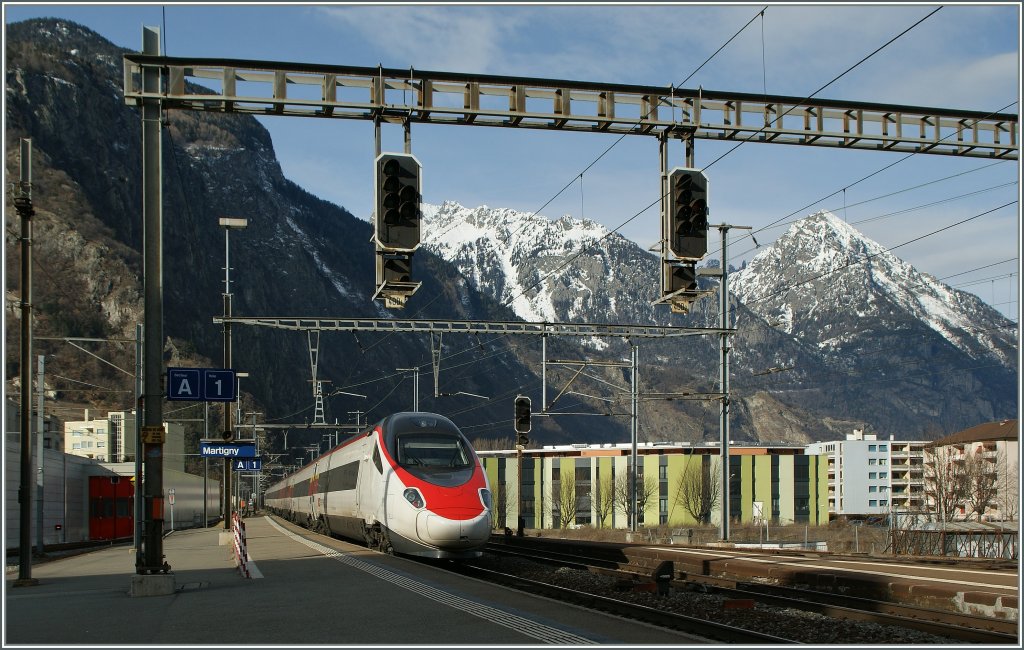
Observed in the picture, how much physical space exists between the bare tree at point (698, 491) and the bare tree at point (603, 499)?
26.7 ft

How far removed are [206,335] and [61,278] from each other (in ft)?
86.8

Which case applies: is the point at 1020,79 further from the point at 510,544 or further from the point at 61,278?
the point at 61,278

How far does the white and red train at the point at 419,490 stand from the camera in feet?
82.2

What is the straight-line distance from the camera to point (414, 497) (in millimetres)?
25688

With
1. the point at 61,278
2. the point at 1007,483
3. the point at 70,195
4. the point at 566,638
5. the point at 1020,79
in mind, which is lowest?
the point at 1007,483

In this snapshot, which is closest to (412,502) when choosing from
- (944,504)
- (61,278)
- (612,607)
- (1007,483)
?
(612,607)

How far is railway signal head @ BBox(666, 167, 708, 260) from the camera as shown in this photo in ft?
57.7

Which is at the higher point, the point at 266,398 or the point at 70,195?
the point at 70,195

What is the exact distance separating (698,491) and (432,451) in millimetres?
107163

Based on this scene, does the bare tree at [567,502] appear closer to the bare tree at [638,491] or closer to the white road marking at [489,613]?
the bare tree at [638,491]

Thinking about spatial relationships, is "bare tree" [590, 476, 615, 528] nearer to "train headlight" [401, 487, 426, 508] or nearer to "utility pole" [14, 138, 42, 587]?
"train headlight" [401, 487, 426, 508]

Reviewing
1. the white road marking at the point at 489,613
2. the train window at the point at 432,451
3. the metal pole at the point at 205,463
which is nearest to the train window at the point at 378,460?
the train window at the point at 432,451

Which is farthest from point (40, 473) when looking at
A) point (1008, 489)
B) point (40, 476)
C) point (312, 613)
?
point (1008, 489)

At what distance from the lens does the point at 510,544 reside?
36.6 m
